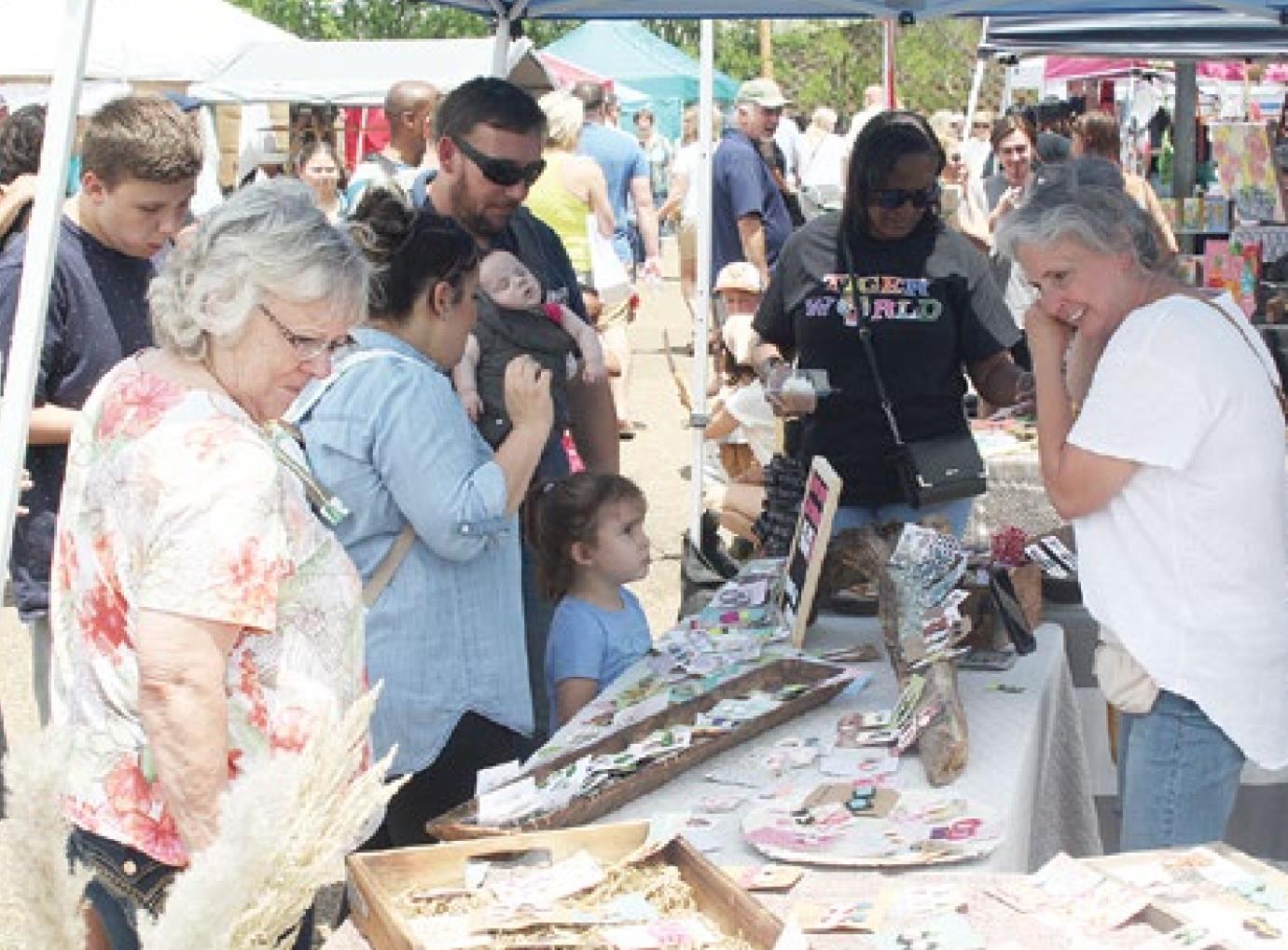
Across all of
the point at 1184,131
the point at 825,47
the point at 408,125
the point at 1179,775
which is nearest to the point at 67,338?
the point at 1179,775

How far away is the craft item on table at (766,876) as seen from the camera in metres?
2.34

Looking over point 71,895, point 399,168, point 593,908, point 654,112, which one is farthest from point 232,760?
point 654,112

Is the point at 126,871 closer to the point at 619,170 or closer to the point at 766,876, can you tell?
the point at 766,876

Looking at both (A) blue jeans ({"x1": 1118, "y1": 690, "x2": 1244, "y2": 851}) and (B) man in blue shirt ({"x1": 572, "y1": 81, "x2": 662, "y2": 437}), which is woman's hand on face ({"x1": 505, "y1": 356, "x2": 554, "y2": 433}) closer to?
(A) blue jeans ({"x1": 1118, "y1": 690, "x2": 1244, "y2": 851})

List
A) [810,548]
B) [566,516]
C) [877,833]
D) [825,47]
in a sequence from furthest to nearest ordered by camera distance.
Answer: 1. [825,47]
2. [566,516]
3. [810,548]
4. [877,833]

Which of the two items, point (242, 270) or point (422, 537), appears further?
point (422, 537)

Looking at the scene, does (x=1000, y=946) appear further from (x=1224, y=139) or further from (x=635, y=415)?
(x=635, y=415)

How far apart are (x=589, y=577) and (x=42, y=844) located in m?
2.66

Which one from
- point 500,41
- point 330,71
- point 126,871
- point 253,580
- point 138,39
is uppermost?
point 138,39

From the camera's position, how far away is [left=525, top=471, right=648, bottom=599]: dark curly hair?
367cm

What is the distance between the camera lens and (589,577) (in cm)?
371

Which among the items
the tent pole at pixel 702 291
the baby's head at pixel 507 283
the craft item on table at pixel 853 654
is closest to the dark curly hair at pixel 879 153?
the baby's head at pixel 507 283

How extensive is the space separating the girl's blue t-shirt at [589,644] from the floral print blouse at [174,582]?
1.32 meters

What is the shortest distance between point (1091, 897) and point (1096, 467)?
0.72 m
